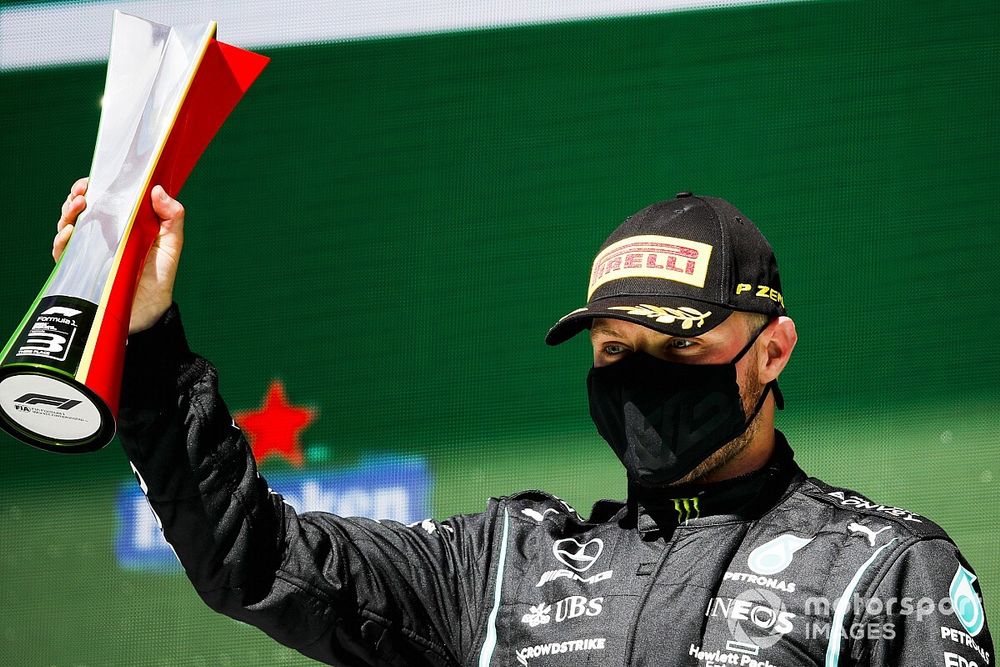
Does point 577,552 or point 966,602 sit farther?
point 577,552

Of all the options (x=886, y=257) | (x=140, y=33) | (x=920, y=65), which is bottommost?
(x=886, y=257)

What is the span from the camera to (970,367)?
267cm

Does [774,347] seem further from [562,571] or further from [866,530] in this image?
[562,571]

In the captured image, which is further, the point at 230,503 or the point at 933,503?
the point at 933,503

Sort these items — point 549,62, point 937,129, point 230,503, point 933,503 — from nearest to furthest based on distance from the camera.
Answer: point 230,503 < point 933,503 < point 937,129 < point 549,62

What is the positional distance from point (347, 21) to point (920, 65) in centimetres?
121

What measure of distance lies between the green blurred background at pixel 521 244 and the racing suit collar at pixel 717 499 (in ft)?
2.75

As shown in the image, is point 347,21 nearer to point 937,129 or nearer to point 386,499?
point 386,499

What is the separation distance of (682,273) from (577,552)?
1.29ft

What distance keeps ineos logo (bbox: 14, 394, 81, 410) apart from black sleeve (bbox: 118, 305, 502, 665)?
134 mm

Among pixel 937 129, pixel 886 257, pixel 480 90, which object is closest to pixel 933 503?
pixel 886 257

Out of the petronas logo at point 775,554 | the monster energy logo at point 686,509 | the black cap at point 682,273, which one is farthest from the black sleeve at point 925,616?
the black cap at point 682,273

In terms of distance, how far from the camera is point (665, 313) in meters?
1.80

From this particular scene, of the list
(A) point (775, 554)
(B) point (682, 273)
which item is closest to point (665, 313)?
(B) point (682, 273)
